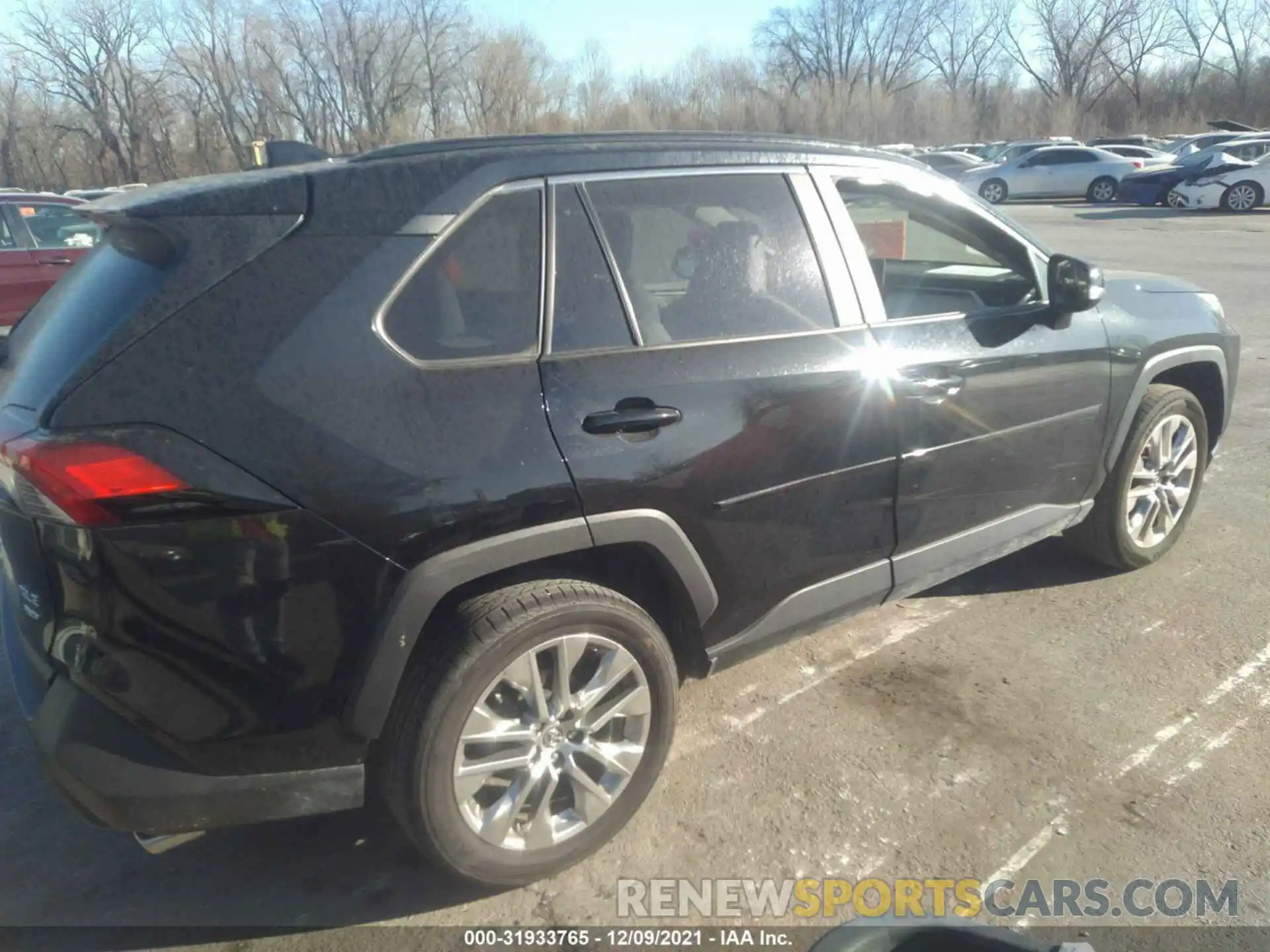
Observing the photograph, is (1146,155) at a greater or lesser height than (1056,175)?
greater

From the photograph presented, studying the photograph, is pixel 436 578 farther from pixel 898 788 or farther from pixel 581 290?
pixel 898 788

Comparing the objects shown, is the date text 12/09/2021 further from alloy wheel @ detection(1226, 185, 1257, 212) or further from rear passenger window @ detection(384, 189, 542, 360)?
alloy wheel @ detection(1226, 185, 1257, 212)

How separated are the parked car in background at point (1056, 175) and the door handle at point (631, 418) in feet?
94.1

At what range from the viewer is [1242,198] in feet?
77.9

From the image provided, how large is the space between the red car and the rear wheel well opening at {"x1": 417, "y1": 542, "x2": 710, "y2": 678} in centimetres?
898

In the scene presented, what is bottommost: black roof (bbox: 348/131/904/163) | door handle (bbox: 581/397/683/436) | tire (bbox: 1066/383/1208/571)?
tire (bbox: 1066/383/1208/571)

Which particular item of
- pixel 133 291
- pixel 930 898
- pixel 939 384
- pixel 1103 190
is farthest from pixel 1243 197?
pixel 133 291

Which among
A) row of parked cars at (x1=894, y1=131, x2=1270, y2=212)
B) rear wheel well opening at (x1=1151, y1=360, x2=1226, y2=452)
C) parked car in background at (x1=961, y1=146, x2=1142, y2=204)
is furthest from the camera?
parked car in background at (x1=961, y1=146, x2=1142, y2=204)

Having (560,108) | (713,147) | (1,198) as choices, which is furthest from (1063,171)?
(713,147)

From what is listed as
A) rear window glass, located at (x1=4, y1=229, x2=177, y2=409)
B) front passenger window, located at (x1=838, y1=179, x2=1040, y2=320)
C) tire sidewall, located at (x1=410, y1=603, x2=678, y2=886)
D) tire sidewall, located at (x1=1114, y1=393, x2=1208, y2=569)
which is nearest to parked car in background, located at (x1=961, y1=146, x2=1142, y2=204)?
tire sidewall, located at (x1=1114, y1=393, x2=1208, y2=569)

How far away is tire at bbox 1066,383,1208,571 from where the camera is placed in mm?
4270

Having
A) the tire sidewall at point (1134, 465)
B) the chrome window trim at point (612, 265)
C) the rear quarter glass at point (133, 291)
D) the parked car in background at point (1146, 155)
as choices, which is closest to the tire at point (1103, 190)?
the parked car in background at point (1146, 155)

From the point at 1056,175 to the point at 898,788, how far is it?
103 feet

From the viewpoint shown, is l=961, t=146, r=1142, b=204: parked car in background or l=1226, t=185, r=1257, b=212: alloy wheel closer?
l=1226, t=185, r=1257, b=212: alloy wheel
